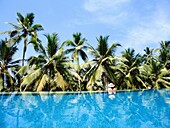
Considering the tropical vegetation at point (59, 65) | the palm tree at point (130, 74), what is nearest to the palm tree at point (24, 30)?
the tropical vegetation at point (59, 65)

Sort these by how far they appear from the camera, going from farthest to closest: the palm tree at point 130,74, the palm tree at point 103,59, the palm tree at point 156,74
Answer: the palm tree at point 156,74 → the palm tree at point 130,74 → the palm tree at point 103,59

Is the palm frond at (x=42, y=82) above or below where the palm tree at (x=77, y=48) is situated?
below

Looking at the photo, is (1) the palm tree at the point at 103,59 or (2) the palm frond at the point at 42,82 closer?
(2) the palm frond at the point at 42,82

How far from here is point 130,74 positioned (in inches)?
872

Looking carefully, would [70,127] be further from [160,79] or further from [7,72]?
[160,79]

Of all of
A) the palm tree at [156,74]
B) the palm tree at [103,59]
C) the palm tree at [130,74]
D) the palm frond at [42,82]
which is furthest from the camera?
the palm tree at [156,74]

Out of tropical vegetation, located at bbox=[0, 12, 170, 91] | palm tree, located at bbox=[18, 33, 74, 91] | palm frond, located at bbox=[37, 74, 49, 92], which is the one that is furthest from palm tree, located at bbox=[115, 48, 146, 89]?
palm frond, located at bbox=[37, 74, 49, 92]

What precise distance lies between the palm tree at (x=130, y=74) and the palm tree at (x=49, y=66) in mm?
6894

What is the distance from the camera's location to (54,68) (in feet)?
54.9

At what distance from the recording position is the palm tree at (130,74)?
21.5m

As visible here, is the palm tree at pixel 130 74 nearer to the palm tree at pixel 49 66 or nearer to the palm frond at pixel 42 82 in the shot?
the palm tree at pixel 49 66

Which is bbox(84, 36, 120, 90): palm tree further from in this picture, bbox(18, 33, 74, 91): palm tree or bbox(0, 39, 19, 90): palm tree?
bbox(0, 39, 19, 90): palm tree

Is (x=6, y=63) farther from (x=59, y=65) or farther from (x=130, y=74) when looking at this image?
(x=130, y=74)

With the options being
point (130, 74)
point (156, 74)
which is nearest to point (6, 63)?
point (130, 74)
